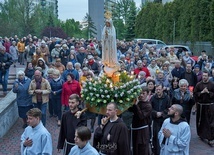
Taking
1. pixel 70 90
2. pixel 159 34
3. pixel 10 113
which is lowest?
pixel 10 113

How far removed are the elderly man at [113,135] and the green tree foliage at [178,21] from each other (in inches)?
951

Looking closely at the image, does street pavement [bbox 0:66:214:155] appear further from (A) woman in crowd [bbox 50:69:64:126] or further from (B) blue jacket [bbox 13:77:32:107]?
(B) blue jacket [bbox 13:77:32:107]

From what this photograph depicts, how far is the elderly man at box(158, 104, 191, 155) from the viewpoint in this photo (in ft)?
24.3

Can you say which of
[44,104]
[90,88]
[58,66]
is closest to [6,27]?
[58,66]

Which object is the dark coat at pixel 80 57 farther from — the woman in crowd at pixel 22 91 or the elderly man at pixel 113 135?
the elderly man at pixel 113 135

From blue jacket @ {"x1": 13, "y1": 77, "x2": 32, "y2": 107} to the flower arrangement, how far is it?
397 cm

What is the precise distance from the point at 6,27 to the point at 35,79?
3620 cm

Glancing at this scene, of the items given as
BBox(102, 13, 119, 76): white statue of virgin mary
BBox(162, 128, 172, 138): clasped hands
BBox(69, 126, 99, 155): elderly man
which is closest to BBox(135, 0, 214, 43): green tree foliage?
BBox(102, 13, 119, 76): white statue of virgin mary

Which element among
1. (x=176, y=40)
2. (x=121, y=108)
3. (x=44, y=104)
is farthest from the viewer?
(x=176, y=40)

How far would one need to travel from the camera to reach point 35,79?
38.7 feet

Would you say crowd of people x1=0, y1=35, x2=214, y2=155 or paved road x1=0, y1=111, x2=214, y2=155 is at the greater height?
crowd of people x1=0, y1=35, x2=214, y2=155

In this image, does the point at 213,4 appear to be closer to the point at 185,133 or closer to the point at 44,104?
the point at 44,104

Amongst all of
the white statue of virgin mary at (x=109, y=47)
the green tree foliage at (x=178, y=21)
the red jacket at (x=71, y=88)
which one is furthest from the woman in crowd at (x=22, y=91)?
the green tree foliage at (x=178, y=21)

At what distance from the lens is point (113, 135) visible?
6469 millimetres
